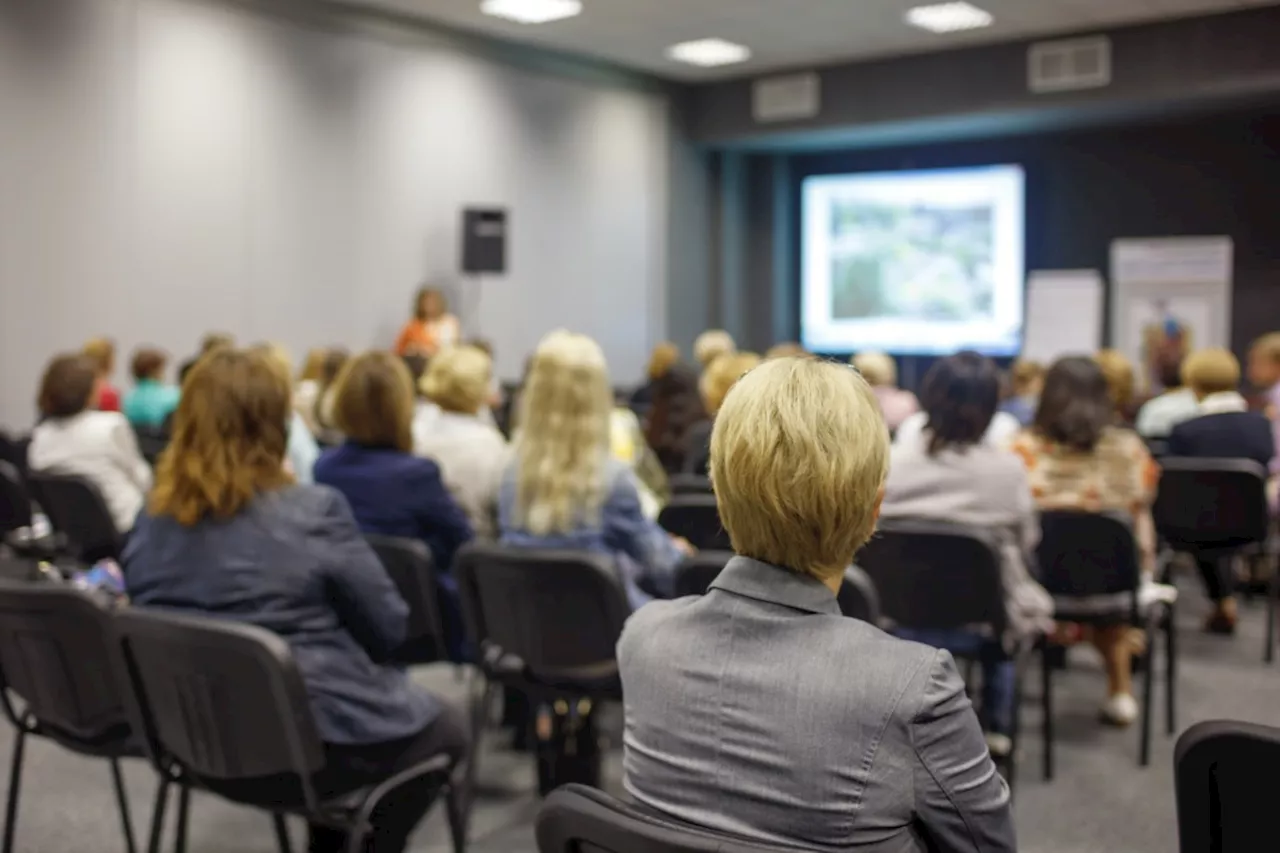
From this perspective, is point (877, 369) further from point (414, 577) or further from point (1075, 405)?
point (414, 577)

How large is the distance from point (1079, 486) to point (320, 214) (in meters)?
6.33

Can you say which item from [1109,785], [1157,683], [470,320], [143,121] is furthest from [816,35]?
[1109,785]

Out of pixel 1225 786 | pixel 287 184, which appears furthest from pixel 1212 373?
pixel 287 184

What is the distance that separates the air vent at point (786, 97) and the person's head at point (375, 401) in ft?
27.0

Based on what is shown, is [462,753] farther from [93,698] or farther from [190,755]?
[93,698]

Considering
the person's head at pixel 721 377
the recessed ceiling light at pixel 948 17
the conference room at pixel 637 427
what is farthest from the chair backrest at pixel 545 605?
the recessed ceiling light at pixel 948 17

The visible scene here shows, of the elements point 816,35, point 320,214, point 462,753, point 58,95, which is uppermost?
point 816,35

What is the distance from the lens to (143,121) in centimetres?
779

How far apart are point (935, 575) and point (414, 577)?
54.6 inches

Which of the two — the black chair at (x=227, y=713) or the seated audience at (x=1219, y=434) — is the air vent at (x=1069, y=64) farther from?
the black chair at (x=227, y=713)

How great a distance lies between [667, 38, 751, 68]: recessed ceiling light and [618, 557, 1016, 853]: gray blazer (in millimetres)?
9027

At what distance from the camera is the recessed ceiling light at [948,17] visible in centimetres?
882

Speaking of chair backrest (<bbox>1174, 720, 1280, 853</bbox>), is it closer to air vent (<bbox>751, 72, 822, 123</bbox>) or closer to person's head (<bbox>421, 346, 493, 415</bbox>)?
person's head (<bbox>421, 346, 493, 415</bbox>)

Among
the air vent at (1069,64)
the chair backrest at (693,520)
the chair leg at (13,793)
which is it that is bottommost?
the chair leg at (13,793)
